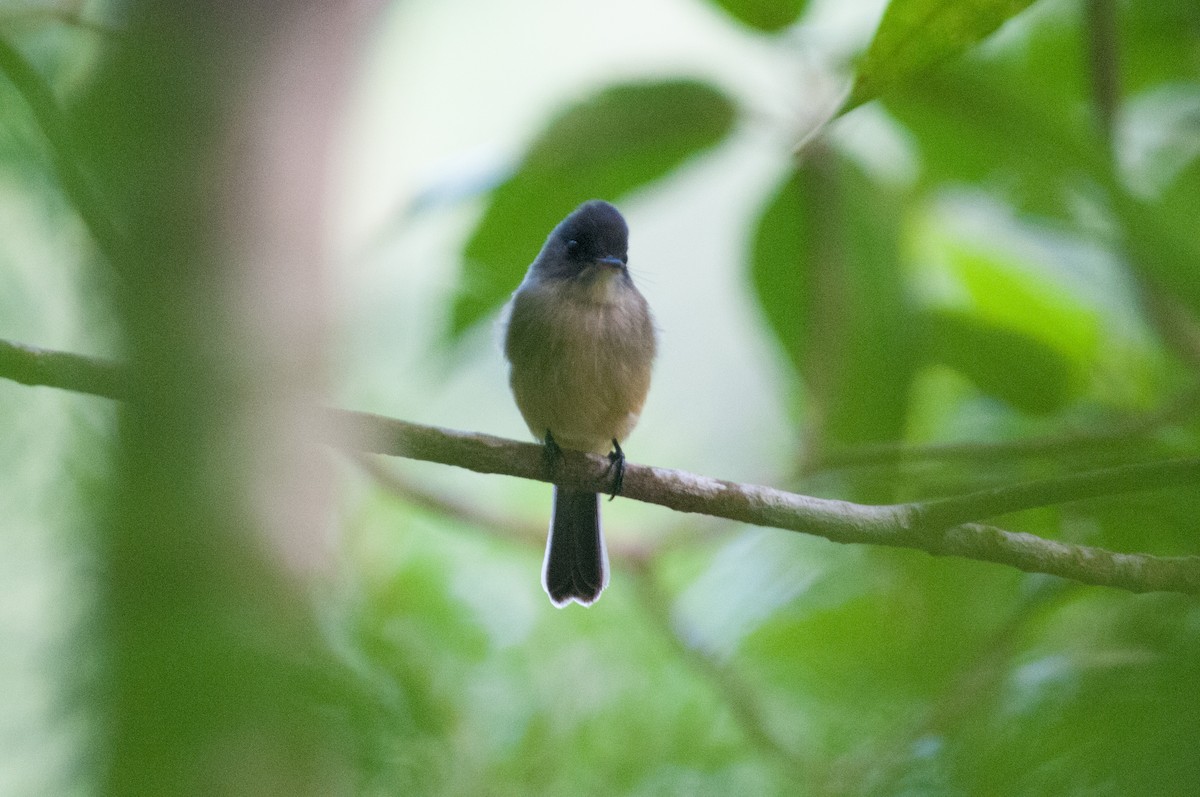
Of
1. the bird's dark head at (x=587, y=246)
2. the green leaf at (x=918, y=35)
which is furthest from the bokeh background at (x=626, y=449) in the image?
the bird's dark head at (x=587, y=246)

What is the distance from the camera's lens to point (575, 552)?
2.15m

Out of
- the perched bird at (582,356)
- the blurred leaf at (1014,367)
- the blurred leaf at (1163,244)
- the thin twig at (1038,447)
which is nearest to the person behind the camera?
the blurred leaf at (1163,244)

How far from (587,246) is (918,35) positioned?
1688 mm

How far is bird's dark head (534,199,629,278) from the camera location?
2.25 meters

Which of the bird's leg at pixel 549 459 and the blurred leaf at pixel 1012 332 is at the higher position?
the blurred leaf at pixel 1012 332

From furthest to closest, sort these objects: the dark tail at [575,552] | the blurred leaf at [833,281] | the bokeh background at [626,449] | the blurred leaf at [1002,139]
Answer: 1. the dark tail at [575,552]
2. the blurred leaf at [833,281]
3. the blurred leaf at [1002,139]
4. the bokeh background at [626,449]

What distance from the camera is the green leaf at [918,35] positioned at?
0.67 metres

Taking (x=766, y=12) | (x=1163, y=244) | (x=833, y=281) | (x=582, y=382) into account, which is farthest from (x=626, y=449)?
(x=1163, y=244)

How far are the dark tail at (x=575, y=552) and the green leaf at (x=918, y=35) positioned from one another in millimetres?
1281

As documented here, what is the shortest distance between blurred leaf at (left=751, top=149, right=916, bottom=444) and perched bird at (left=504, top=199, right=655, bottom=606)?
61cm

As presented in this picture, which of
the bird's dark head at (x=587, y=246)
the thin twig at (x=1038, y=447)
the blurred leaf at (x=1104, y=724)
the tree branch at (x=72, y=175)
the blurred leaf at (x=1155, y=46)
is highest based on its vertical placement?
the blurred leaf at (x=1155, y=46)

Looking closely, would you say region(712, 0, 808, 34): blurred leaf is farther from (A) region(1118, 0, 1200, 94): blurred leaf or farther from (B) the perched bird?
(B) the perched bird

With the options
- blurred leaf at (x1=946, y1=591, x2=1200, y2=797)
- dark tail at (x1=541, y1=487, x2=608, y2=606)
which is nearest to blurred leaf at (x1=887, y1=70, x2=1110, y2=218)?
blurred leaf at (x1=946, y1=591, x2=1200, y2=797)

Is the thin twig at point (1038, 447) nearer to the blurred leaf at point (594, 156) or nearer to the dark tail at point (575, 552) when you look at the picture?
the blurred leaf at point (594, 156)
